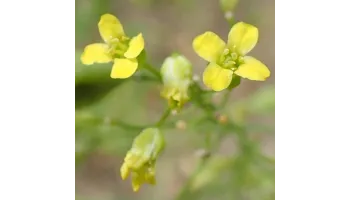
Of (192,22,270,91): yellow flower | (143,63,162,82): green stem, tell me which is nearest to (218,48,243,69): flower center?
(192,22,270,91): yellow flower

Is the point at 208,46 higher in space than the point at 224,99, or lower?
higher

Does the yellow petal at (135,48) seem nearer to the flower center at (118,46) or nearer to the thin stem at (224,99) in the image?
the flower center at (118,46)

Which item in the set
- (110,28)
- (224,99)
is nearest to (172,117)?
(224,99)

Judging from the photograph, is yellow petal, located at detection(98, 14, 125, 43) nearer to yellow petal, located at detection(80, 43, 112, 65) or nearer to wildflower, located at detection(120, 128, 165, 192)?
yellow petal, located at detection(80, 43, 112, 65)

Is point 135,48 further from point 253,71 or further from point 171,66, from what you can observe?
point 253,71

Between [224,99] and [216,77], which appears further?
[224,99]

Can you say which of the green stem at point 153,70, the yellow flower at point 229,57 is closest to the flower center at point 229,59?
the yellow flower at point 229,57
